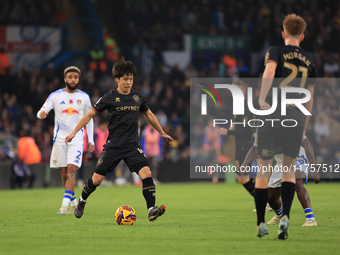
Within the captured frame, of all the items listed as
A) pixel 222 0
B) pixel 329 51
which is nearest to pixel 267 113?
pixel 329 51

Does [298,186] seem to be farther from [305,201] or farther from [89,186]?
[89,186]

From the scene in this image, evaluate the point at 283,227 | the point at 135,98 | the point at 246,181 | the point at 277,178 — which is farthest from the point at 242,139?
the point at 283,227

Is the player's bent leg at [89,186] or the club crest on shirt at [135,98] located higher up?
the club crest on shirt at [135,98]

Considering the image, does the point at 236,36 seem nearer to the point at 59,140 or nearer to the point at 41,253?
the point at 59,140

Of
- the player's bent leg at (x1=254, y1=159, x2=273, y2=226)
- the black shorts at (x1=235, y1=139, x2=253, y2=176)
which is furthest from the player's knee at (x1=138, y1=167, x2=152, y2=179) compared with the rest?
the black shorts at (x1=235, y1=139, x2=253, y2=176)

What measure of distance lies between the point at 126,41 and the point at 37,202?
1545cm

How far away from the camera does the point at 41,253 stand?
17.8 feet

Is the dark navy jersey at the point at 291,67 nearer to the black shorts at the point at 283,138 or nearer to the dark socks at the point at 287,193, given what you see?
the black shorts at the point at 283,138

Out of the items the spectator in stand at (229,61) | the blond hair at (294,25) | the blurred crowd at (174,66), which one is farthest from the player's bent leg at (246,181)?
the spectator in stand at (229,61)

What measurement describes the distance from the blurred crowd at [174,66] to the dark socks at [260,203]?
39.8 ft

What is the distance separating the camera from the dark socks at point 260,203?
6.22 m

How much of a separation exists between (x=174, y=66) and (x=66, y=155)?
1415 centimetres

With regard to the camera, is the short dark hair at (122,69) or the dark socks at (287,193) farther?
the short dark hair at (122,69)

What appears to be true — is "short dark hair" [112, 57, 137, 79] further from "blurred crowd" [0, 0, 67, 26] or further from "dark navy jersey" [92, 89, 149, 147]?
"blurred crowd" [0, 0, 67, 26]
